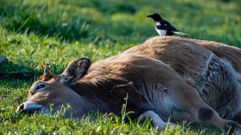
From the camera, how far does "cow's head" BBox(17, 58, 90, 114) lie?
5387mm

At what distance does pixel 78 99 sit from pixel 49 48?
13.4 ft

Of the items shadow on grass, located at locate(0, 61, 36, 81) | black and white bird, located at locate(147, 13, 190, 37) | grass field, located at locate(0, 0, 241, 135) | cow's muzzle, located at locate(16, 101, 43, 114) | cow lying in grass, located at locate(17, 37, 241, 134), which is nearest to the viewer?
grass field, located at locate(0, 0, 241, 135)

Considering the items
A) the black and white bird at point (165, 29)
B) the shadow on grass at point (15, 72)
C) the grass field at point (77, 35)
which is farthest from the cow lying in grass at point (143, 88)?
the black and white bird at point (165, 29)

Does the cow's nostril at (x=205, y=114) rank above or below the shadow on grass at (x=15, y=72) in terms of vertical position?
above

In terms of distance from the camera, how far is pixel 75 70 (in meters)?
6.00

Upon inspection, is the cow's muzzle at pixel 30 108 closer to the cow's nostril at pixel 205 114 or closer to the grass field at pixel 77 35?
the grass field at pixel 77 35

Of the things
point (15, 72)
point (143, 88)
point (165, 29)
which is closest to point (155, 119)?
point (143, 88)

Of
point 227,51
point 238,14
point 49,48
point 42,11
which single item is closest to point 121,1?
point 238,14

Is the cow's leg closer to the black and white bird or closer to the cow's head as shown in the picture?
the cow's head

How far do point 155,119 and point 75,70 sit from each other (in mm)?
957

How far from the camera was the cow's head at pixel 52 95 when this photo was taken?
539cm

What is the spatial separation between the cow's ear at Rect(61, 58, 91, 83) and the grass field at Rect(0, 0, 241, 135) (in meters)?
0.55

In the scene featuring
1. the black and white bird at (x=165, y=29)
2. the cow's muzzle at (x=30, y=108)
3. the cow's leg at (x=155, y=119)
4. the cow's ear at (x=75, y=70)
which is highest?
the cow's ear at (x=75, y=70)

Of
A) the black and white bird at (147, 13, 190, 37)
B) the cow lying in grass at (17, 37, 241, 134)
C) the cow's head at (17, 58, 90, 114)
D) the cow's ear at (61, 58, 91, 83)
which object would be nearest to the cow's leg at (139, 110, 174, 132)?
the cow lying in grass at (17, 37, 241, 134)
